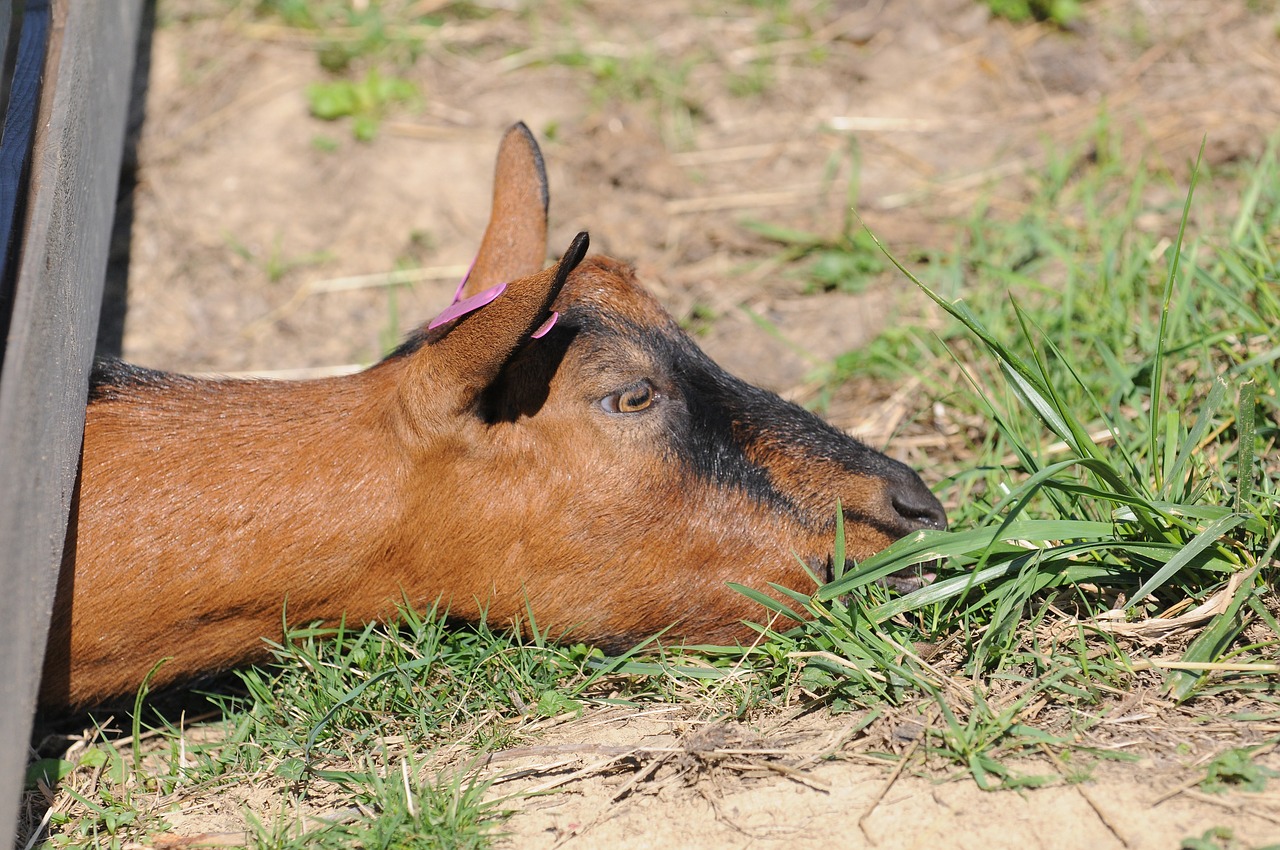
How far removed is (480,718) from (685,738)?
0.59 meters

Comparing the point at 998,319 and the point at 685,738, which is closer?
the point at 685,738

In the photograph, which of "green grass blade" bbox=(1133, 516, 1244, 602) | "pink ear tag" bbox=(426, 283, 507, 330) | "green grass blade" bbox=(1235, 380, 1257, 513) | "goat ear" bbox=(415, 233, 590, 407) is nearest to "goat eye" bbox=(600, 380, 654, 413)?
"goat ear" bbox=(415, 233, 590, 407)

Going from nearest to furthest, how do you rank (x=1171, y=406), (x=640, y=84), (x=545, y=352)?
(x=545, y=352) < (x=1171, y=406) < (x=640, y=84)

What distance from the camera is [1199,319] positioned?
408 cm

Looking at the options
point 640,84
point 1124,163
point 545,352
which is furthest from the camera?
point 640,84

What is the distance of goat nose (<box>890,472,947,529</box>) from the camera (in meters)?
3.33

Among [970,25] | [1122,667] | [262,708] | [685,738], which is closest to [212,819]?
[262,708]

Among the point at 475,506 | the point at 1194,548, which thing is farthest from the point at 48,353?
the point at 1194,548

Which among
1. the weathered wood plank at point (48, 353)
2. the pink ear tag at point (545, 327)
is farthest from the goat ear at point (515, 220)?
the weathered wood plank at point (48, 353)

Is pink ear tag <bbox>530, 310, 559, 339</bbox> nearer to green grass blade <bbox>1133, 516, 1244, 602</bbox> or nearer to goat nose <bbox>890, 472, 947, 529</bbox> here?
goat nose <bbox>890, 472, 947, 529</bbox>

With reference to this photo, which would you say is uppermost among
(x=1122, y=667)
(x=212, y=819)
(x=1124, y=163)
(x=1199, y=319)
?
(x=1124, y=163)

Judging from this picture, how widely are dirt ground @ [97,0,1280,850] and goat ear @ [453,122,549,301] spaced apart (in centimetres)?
141

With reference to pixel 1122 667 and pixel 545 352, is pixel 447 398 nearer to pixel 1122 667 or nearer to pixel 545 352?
pixel 545 352

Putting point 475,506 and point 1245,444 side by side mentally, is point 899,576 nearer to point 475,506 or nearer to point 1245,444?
point 1245,444
